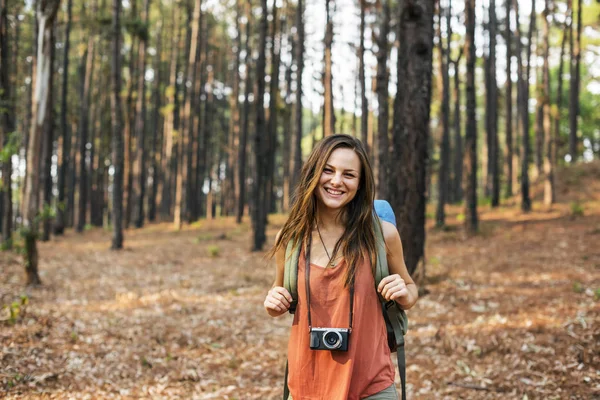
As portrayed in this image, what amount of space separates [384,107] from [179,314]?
777cm

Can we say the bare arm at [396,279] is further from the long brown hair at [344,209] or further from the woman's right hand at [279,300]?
the woman's right hand at [279,300]

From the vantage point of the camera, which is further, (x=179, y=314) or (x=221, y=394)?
(x=179, y=314)

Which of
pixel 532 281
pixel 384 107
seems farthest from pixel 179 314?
pixel 384 107

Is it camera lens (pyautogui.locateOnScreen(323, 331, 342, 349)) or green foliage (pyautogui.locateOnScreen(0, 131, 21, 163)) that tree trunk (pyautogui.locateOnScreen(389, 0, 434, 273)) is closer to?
camera lens (pyautogui.locateOnScreen(323, 331, 342, 349))

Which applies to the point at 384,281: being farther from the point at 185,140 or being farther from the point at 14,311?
the point at 185,140

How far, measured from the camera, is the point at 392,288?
2201 millimetres

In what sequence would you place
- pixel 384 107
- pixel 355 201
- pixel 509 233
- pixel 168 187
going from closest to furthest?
pixel 355 201 → pixel 384 107 → pixel 509 233 → pixel 168 187

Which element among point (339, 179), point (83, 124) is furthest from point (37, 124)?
point (83, 124)

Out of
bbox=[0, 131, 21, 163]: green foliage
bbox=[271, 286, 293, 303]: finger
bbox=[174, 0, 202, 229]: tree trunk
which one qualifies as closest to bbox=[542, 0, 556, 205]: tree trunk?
bbox=[174, 0, 202, 229]: tree trunk

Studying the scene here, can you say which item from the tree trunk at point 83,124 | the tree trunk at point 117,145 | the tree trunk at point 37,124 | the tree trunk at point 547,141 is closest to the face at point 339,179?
the tree trunk at point 37,124

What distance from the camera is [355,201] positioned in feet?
8.07

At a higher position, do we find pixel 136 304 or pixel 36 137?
pixel 36 137

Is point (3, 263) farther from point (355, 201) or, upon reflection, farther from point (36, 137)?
point (355, 201)

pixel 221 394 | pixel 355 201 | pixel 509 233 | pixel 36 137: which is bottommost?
pixel 221 394
